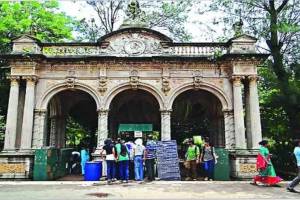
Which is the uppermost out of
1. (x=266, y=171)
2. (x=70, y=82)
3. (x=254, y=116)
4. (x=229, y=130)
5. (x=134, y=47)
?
(x=134, y=47)

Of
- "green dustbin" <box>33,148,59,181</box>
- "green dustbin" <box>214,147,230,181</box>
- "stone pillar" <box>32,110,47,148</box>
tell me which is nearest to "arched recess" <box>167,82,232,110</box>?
"green dustbin" <box>214,147,230,181</box>

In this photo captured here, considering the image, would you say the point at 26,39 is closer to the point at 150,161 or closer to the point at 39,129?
the point at 39,129

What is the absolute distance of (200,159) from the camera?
12391 millimetres

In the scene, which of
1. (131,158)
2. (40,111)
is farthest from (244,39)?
(40,111)

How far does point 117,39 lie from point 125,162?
20.5 feet

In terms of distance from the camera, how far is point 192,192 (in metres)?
8.77

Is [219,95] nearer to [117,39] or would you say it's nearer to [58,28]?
[117,39]

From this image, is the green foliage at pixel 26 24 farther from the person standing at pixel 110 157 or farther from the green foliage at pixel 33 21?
the person standing at pixel 110 157

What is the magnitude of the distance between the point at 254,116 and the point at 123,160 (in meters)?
6.33

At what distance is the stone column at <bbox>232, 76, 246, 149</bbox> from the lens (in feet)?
44.6

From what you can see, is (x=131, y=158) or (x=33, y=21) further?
(x=33, y=21)

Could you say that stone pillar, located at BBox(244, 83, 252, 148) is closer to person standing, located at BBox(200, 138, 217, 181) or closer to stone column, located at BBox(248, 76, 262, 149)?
stone column, located at BBox(248, 76, 262, 149)

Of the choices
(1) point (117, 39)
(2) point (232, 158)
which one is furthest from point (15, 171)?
(2) point (232, 158)

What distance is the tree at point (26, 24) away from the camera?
1800cm
